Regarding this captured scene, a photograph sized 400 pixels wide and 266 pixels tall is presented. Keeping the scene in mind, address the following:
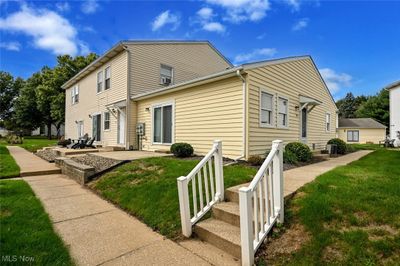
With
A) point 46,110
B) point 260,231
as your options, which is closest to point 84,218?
point 260,231

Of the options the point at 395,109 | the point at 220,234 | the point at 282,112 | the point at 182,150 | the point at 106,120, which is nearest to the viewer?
the point at 220,234

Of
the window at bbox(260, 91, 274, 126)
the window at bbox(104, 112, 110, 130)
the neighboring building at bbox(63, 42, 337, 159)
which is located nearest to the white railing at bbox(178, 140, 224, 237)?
the neighboring building at bbox(63, 42, 337, 159)

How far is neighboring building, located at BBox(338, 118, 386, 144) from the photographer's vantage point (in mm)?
31375

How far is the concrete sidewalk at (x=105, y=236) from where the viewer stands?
2.86m

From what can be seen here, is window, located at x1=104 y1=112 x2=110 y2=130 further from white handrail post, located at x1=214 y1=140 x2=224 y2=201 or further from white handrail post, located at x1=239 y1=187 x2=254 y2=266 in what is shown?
white handrail post, located at x1=239 y1=187 x2=254 y2=266

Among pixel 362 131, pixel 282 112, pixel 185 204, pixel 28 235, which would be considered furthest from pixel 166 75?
pixel 362 131

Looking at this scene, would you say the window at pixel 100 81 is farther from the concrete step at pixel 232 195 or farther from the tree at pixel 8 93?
the tree at pixel 8 93

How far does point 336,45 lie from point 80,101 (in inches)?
701

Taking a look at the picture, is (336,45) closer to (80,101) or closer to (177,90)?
(177,90)

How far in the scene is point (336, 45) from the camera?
1188cm

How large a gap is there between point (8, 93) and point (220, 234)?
50.6 meters

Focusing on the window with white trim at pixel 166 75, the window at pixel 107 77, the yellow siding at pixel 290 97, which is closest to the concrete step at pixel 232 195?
the yellow siding at pixel 290 97

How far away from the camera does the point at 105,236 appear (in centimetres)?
349

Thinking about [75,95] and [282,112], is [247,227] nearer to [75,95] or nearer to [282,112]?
[282,112]
